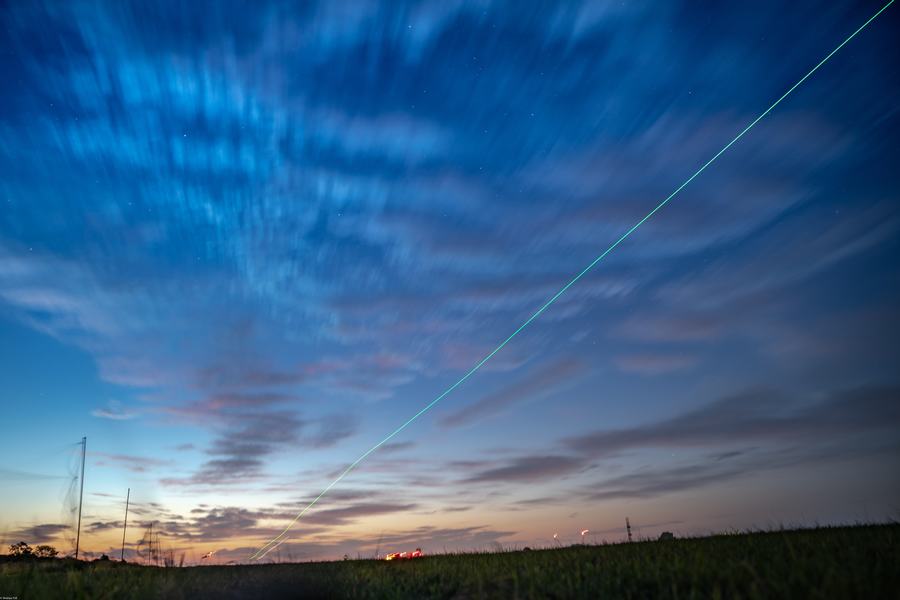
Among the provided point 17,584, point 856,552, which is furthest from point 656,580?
point 17,584

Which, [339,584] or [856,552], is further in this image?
[339,584]

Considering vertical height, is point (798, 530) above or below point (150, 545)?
below

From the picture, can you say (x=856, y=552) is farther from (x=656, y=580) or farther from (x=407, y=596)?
(x=407, y=596)

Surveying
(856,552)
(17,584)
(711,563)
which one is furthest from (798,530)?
(17,584)

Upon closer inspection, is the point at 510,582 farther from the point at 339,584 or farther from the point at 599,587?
the point at 339,584

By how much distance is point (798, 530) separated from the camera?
20031mm

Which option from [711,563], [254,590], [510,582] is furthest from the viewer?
[254,590]

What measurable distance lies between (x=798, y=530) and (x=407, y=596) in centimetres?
1535

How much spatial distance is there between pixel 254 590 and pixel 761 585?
33.7 ft

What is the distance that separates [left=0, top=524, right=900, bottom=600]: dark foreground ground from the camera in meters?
8.20

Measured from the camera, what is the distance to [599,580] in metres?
10.6

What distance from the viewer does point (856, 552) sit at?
1102 centimetres

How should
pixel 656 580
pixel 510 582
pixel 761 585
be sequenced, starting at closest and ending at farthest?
pixel 761 585
pixel 656 580
pixel 510 582

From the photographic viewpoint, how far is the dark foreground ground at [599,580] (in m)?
8.20
